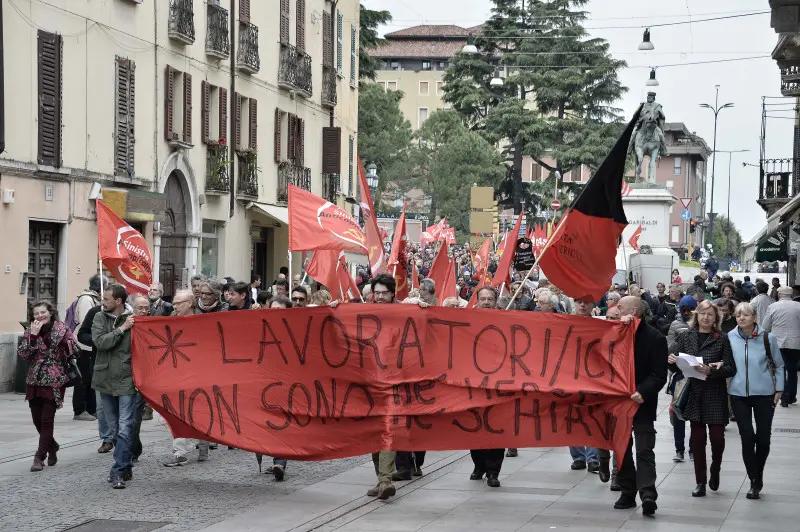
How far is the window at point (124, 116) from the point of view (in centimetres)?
2655

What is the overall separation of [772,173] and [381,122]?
45.9 meters

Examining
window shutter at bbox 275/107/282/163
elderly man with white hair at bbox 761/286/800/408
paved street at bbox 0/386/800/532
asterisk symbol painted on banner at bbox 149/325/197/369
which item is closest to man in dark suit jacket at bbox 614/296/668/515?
paved street at bbox 0/386/800/532

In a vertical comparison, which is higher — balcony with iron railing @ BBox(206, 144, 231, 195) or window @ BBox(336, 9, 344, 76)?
window @ BBox(336, 9, 344, 76)

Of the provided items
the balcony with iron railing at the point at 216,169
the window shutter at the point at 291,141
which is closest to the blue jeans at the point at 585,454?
the balcony with iron railing at the point at 216,169

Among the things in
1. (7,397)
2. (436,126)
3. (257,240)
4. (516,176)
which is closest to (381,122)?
(436,126)

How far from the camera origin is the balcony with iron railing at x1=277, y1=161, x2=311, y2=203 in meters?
37.2

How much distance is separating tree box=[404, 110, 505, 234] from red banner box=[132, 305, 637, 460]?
63807mm

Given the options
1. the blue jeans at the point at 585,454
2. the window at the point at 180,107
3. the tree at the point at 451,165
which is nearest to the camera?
the blue jeans at the point at 585,454

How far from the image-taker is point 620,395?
11383mm

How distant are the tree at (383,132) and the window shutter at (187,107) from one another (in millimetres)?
47419

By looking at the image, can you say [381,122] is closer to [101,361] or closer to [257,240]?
[257,240]

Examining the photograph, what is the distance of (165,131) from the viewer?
95.2 ft

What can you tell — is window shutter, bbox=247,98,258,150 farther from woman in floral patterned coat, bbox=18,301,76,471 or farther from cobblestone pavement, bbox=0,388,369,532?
woman in floral patterned coat, bbox=18,301,76,471

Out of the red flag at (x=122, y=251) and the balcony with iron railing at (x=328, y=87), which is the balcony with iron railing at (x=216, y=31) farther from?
the red flag at (x=122, y=251)
